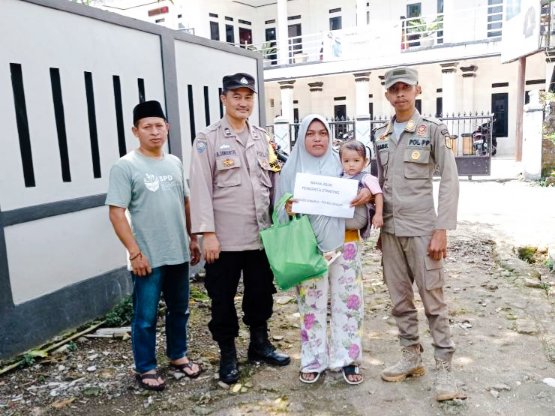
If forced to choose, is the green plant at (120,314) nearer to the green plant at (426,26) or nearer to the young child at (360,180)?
the young child at (360,180)

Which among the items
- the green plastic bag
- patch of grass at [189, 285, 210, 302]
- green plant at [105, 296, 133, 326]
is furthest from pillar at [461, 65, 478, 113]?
the green plastic bag

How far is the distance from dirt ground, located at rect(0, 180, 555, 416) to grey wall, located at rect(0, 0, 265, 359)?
46 centimetres

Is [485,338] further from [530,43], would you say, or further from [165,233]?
[530,43]

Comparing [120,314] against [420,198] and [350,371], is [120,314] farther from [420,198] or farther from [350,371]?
[420,198]

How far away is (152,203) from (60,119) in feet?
5.05

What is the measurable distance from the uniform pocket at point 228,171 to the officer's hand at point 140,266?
1.97 feet

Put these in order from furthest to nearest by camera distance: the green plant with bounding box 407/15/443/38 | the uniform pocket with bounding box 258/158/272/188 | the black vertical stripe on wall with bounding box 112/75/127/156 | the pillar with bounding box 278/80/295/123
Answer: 1. the pillar with bounding box 278/80/295/123
2. the green plant with bounding box 407/15/443/38
3. the black vertical stripe on wall with bounding box 112/75/127/156
4. the uniform pocket with bounding box 258/158/272/188

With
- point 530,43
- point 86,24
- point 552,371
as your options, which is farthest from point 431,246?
point 530,43

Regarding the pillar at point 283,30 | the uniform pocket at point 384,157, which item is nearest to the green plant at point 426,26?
the pillar at point 283,30

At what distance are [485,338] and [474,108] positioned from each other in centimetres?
1806

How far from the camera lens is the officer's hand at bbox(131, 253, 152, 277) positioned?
2799 mm

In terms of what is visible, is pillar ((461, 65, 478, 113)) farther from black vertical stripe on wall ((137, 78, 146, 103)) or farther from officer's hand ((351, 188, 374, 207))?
officer's hand ((351, 188, 374, 207))

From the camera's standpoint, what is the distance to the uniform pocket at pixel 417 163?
2723 mm

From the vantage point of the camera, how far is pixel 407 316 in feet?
9.68
